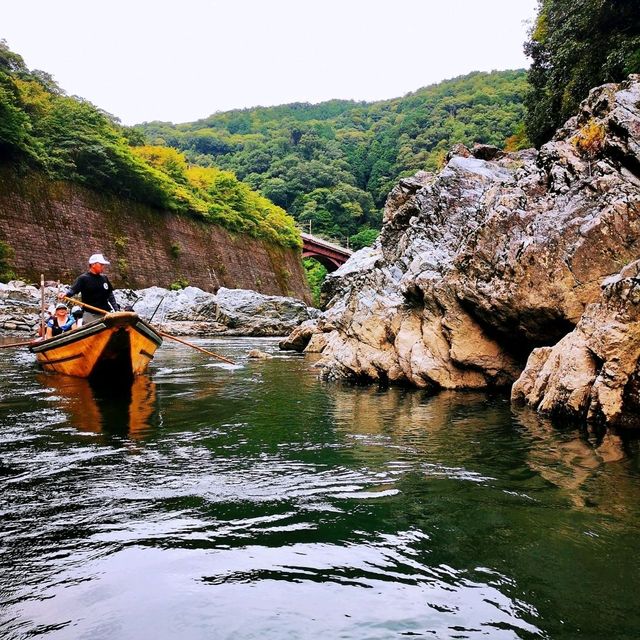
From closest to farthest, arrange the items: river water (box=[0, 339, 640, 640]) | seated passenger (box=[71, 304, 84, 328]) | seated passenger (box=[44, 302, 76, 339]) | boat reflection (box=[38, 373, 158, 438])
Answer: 1. river water (box=[0, 339, 640, 640])
2. boat reflection (box=[38, 373, 158, 438])
3. seated passenger (box=[71, 304, 84, 328])
4. seated passenger (box=[44, 302, 76, 339])

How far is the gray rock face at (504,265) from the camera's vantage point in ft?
22.7

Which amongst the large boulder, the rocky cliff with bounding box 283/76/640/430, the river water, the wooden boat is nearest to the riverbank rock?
the wooden boat

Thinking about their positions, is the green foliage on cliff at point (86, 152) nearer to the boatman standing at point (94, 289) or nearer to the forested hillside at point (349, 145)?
the boatman standing at point (94, 289)

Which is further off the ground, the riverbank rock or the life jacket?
the life jacket

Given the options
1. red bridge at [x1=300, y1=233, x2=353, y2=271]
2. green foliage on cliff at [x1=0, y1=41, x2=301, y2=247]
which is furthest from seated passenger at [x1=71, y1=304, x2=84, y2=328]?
red bridge at [x1=300, y1=233, x2=353, y2=271]

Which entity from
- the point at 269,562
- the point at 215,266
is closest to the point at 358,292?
the point at 269,562

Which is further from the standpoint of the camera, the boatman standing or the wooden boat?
the boatman standing

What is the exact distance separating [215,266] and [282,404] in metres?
32.7

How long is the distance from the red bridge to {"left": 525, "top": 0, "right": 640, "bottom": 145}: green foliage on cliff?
1392 inches

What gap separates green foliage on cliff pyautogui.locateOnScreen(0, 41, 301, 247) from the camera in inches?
1127

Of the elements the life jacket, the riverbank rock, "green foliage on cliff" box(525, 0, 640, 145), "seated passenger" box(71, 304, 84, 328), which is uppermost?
"green foliage on cliff" box(525, 0, 640, 145)

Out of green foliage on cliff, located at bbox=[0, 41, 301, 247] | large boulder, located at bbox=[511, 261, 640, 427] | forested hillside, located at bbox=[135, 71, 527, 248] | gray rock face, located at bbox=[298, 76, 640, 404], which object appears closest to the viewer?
large boulder, located at bbox=[511, 261, 640, 427]

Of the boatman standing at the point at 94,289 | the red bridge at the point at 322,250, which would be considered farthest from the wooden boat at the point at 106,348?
the red bridge at the point at 322,250

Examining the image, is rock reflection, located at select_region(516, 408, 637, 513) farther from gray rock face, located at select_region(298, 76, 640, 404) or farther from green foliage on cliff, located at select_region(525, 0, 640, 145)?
green foliage on cliff, located at select_region(525, 0, 640, 145)
